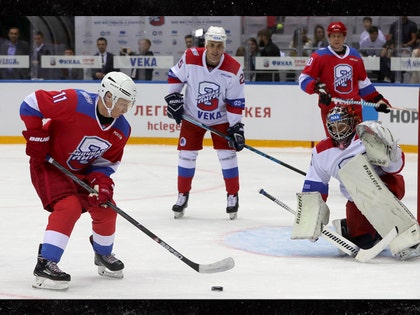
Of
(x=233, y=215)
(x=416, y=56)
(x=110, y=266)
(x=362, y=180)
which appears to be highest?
(x=416, y=56)

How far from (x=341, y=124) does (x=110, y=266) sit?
116cm

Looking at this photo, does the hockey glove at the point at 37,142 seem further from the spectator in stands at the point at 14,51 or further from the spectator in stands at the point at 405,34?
the spectator in stands at the point at 14,51

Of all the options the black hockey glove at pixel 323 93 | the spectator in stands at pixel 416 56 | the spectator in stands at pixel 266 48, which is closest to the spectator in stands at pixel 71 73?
the spectator in stands at pixel 266 48

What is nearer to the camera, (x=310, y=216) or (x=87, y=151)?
(x=87, y=151)

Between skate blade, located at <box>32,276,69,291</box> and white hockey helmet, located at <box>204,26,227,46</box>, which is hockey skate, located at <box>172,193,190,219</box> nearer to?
white hockey helmet, located at <box>204,26,227,46</box>

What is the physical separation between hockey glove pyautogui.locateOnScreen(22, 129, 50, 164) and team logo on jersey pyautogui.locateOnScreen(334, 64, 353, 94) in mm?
3090

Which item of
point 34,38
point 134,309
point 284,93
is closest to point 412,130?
point 284,93

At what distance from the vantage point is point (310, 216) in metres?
4.35

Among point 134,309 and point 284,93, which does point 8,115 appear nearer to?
point 284,93

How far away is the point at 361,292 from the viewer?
12.4 ft

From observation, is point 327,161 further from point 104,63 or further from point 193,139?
point 104,63

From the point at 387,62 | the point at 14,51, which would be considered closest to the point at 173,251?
the point at 387,62

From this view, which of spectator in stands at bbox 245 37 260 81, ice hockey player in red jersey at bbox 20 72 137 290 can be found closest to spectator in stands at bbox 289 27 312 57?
spectator in stands at bbox 245 37 260 81

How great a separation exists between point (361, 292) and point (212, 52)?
210 centimetres
